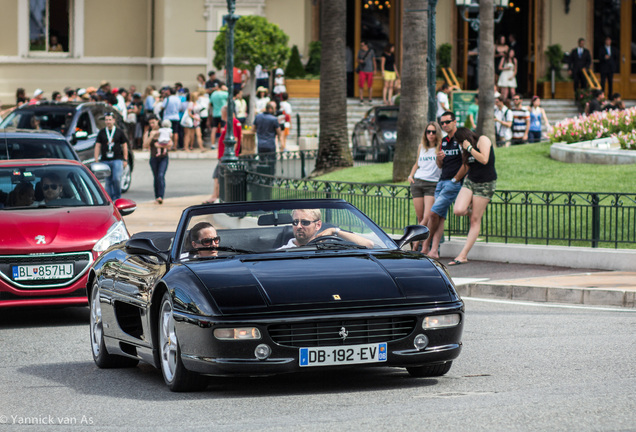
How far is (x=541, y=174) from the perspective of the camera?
2230cm

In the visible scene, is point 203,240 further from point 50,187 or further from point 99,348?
point 50,187

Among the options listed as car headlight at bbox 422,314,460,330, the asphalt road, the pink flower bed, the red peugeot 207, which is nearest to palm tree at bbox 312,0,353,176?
the pink flower bed

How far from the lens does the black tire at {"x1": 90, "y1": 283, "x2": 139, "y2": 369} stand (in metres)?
9.45

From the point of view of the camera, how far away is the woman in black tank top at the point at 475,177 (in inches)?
618

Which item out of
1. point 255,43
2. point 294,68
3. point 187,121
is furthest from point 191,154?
point 294,68

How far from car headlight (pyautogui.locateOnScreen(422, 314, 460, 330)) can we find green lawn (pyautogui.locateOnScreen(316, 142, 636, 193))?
1190 cm

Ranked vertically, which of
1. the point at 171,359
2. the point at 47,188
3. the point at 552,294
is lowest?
the point at 552,294

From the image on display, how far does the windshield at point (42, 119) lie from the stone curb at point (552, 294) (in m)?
13.2

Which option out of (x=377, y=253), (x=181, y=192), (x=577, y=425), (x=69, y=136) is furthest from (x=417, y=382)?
(x=181, y=192)

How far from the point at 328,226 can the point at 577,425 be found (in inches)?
109

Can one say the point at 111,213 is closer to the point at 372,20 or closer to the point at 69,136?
the point at 69,136

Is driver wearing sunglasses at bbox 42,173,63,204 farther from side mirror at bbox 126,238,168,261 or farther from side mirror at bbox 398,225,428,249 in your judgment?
side mirror at bbox 398,225,428,249

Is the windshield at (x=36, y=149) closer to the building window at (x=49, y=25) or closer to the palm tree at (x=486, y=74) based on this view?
the palm tree at (x=486, y=74)

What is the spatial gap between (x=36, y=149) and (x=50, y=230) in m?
5.73
